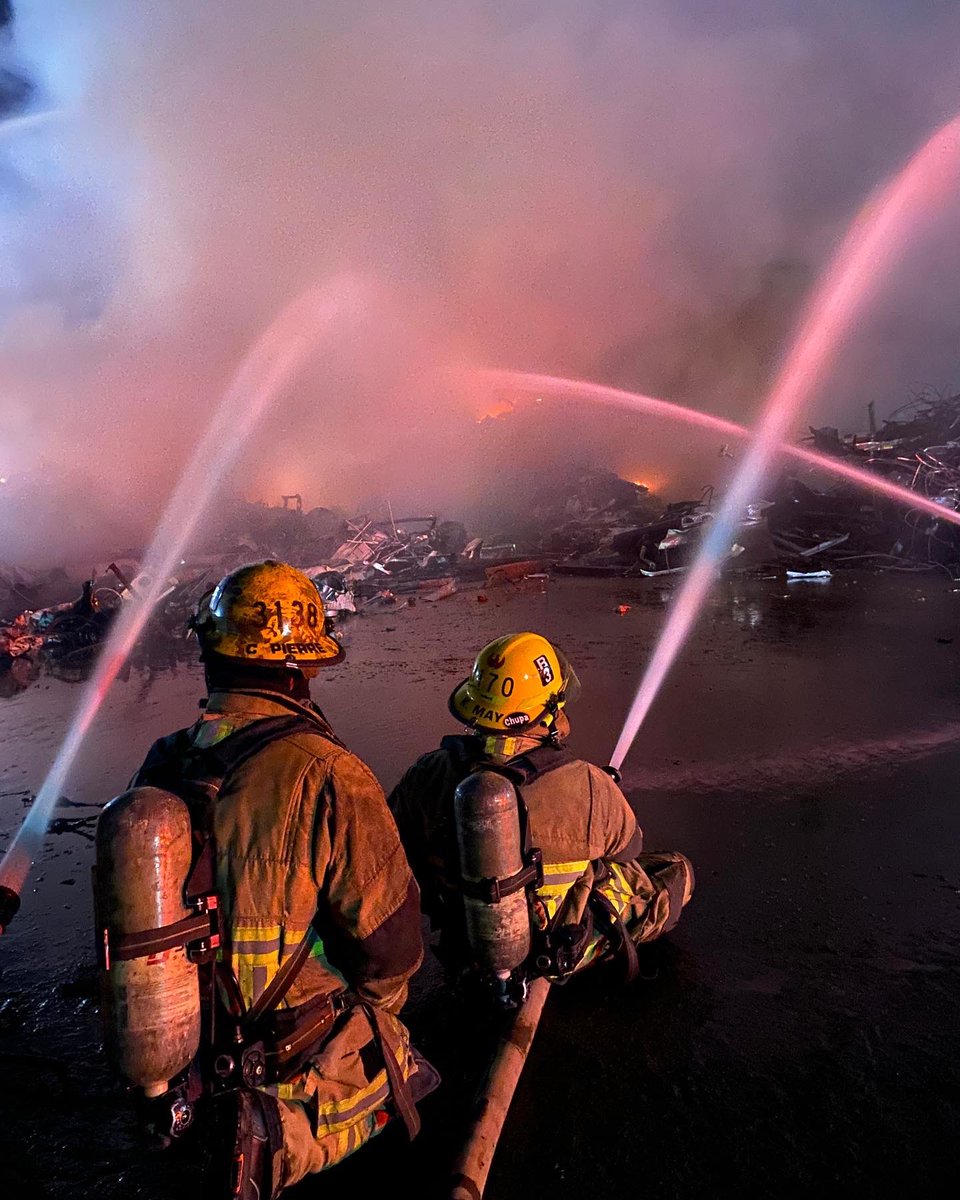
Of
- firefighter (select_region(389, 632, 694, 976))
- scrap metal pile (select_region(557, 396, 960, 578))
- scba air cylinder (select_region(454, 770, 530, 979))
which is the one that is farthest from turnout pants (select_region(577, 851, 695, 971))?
scrap metal pile (select_region(557, 396, 960, 578))

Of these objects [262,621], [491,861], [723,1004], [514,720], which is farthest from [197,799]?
[723,1004]

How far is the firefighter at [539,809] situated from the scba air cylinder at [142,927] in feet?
3.62

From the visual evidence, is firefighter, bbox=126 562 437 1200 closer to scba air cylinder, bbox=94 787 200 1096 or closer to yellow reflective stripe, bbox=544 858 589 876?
scba air cylinder, bbox=94 787 200 1096

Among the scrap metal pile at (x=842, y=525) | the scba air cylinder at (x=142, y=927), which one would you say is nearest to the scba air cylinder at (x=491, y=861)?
the scba air cylinder at (x=142, y=927)

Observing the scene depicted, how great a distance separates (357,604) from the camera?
1489 centimetres

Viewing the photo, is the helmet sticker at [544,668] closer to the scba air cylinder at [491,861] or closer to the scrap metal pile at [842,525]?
the scba air cylinder at [491,861]

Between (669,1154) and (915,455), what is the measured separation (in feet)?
57.9

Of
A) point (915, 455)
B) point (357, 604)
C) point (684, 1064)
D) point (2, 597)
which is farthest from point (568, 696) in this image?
point (2, 597)

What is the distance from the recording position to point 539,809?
2.36m

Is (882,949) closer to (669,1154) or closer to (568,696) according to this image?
(669,1154)

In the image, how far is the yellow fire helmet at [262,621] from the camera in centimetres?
191

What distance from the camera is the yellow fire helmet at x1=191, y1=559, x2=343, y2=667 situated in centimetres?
191

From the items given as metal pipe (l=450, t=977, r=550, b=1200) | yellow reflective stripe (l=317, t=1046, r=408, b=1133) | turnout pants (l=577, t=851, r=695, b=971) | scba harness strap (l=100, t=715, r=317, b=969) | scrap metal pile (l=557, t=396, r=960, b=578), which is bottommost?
metal pipe (l=450, t=977, r=550, b=1200)

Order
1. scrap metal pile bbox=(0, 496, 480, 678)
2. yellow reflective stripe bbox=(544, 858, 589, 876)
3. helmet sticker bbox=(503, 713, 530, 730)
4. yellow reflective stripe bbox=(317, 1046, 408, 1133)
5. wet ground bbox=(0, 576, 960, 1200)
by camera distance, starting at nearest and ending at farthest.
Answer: yellow reflective stripe bbox=(317, 1046, 408, 1133) → wet ground bbox=(0, 576, 960, 1200) → yellow reflective stripe bbox=(544, 858, 589, 876) → helmet sticker bbox=(503, 713, 530, 730) → scrap metal pile bbox=(0, 496, 480, 678)
